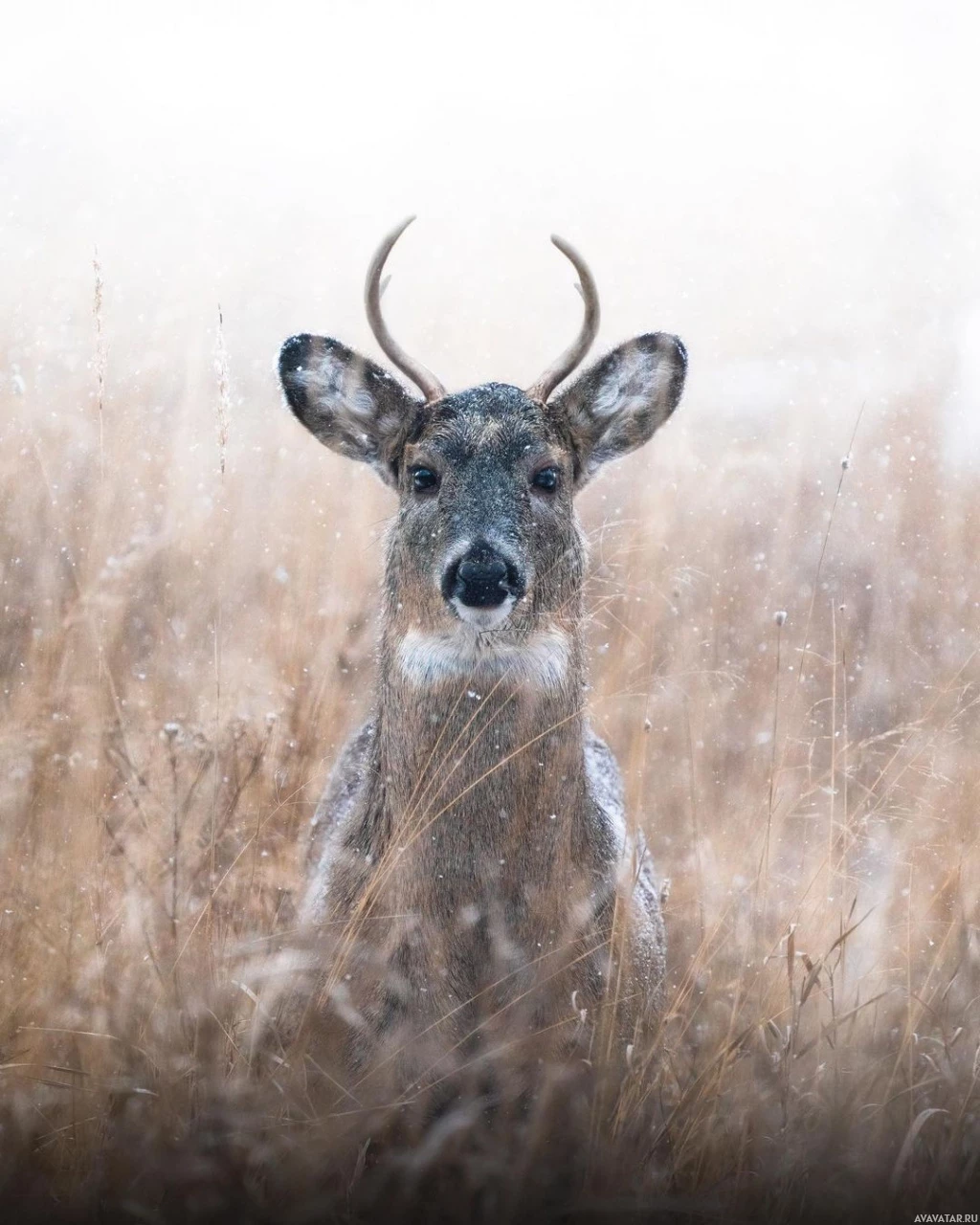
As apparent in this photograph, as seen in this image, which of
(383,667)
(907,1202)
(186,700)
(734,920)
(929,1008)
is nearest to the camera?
(907,1202)

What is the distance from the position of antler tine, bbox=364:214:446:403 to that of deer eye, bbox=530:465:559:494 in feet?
1.35

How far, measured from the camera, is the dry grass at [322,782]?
262 cm

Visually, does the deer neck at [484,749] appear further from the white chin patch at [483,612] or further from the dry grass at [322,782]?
the dry grass at [322,782]

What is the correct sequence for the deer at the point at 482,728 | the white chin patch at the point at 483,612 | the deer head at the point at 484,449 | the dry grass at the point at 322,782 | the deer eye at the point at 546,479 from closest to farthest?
the dry grass at the point at 322,782 < the deer at the point at 482,728 < the white chin patch at the point at 483,612 < the deer head at the point at 484,449 < the deer eye at the point at 546,479

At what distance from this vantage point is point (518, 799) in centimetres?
340

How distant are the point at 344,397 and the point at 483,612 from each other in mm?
1030

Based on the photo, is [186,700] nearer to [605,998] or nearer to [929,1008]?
[605,998]

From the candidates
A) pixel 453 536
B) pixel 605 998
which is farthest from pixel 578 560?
pixel 605 998

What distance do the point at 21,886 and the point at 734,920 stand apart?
5.85 ft

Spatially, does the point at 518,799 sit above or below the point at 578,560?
below

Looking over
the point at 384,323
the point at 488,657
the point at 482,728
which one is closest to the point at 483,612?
the point at 488,657

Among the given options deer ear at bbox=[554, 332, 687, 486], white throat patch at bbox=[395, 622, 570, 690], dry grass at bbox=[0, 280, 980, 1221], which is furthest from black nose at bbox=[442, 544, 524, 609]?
deer ear at bbox=[554, 332, 687, 486]

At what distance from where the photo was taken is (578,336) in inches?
150

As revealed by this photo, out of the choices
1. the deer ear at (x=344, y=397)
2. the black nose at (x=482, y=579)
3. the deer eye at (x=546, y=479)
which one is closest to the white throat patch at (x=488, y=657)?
the black nose at (x=482, y=579)
